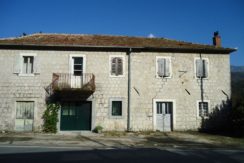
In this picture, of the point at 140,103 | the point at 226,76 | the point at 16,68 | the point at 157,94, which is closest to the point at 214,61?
the point at 226,76

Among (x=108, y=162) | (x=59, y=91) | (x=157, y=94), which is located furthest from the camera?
(x=157, y=94)

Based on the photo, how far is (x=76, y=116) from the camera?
Result: 62.8ft

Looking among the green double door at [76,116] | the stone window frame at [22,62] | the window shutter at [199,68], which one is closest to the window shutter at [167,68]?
the window shutter at [199,68]

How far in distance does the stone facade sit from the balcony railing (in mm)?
612

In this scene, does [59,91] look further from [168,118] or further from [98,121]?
[168,118]

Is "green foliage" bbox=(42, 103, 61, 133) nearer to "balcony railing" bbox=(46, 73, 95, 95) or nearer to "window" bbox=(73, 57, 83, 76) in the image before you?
"balcony railing" bbox=(46, 73, 95, 95)

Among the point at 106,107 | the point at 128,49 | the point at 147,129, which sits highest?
the point at 128,49

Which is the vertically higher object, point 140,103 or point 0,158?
point 140,103

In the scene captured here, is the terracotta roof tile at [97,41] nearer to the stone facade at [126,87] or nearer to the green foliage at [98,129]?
the stone facade at [126,87]

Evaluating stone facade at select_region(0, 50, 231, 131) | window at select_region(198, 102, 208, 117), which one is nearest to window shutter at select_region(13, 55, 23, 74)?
stone facade at select_region(0, 50, 231, 131)

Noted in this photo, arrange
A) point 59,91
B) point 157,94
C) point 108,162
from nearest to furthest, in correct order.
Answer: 1. point 108,162
2. point 59,91
3. point 157,94

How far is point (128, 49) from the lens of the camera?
19.8 metres

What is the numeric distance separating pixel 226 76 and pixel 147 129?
24.1ft

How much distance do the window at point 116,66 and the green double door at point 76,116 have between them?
2.88 metres
